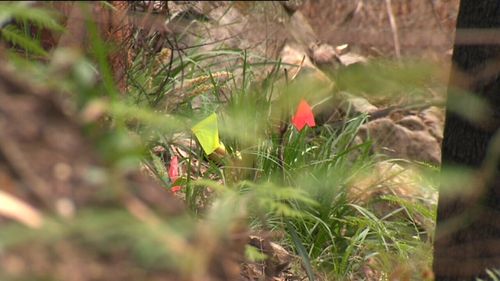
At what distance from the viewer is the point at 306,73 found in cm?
647

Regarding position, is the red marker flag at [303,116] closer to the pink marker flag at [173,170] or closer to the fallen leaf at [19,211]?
the pink marker flag at [173,170]

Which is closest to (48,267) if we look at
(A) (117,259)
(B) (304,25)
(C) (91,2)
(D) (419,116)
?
(A) (117,259)

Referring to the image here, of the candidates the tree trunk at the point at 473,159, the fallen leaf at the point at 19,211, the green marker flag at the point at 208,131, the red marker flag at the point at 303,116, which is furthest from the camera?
the red marker flag at the point at 303,116

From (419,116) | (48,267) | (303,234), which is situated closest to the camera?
(48,267)

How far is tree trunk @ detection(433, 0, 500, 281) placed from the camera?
2.96 metres

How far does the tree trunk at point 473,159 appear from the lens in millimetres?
2957

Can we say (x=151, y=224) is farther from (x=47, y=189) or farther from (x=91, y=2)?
(x=91, y=2)

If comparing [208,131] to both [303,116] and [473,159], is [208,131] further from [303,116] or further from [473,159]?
[473,159]

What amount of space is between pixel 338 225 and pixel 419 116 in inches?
91.7

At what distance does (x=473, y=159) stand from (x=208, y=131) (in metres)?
1.04

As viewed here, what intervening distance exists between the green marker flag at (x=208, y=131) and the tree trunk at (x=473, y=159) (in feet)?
2.67

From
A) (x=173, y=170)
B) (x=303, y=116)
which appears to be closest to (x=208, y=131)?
(x=173, y=170)

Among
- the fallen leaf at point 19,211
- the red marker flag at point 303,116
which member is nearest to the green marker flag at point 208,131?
the red marker flag at point 303,116

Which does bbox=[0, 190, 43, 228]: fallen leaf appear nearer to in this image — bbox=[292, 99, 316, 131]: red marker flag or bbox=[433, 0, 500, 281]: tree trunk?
bbox=[433, 0, 500, 281]: tree trunk
